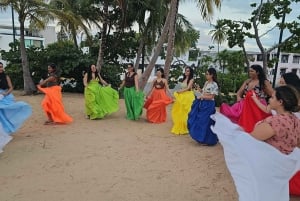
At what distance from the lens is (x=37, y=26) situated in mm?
13766

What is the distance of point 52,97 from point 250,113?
4671 millimetres

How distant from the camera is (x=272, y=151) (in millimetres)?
3154

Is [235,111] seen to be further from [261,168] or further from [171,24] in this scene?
[171,24]

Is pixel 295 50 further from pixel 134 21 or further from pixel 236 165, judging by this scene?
pixel 236 165

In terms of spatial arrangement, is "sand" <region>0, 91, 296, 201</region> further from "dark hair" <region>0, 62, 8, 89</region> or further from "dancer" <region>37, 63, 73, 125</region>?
"dark hair" <region>0, 62, 8, 89</region>

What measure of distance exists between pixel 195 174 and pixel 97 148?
7.03 feet

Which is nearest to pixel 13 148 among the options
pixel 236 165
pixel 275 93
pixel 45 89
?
pixel 45 89

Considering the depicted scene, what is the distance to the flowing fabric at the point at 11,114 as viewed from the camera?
642cm

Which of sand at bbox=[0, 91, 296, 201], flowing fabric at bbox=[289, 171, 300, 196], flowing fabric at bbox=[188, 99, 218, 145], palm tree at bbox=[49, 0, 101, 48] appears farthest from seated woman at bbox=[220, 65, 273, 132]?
palm tree at bbox=[49, 0, 101, 48]

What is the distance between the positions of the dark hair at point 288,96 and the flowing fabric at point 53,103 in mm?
6179

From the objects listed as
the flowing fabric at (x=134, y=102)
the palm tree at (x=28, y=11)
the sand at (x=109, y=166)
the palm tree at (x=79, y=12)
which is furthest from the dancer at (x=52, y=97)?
the palm tree at (x=79, y=12)

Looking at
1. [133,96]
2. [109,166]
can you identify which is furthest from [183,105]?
[109,166]

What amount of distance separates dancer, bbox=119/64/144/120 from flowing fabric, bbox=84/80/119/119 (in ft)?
1.37

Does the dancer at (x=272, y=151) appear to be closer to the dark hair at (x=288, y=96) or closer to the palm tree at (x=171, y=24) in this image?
the dark hair at (x=288, y=96)
